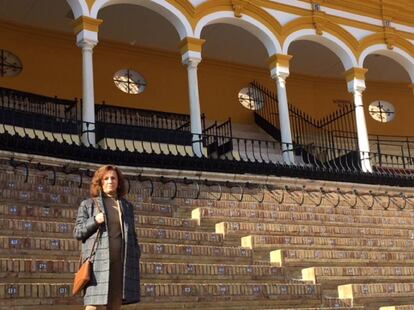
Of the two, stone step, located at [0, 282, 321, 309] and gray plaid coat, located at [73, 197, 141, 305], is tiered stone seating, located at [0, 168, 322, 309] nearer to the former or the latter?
stone step, located at [0, 282, 321, 309]

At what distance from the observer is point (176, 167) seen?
1127 cm

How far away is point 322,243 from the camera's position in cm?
866

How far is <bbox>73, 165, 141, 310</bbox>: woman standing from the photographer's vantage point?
364cm

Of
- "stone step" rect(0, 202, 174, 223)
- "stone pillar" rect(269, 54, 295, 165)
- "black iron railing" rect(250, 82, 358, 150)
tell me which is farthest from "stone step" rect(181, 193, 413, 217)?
"black iron railing" rect(250, 82, 358, 150)

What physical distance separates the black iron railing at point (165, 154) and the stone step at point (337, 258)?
3.71 metres

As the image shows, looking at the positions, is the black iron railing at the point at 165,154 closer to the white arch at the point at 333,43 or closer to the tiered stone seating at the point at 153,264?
the tiered stone seating at the point at 153,264

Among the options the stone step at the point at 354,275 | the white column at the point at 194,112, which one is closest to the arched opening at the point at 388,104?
the white column at the point at 194,112

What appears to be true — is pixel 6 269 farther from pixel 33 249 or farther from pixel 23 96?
pixel 23 96

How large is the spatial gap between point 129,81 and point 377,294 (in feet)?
33.7

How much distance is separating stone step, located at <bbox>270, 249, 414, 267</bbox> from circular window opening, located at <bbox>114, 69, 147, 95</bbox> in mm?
8873

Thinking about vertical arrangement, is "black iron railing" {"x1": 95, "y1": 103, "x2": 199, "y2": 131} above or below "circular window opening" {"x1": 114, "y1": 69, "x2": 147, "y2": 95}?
below

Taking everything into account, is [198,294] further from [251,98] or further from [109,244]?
[251,98]

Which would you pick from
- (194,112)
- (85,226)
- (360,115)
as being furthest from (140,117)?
(85,226)

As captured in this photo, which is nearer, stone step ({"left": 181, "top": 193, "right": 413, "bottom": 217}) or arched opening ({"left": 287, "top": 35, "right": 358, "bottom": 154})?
stone step ({"left": 181, "top": 193, "right": 413, "bottom": 217})
